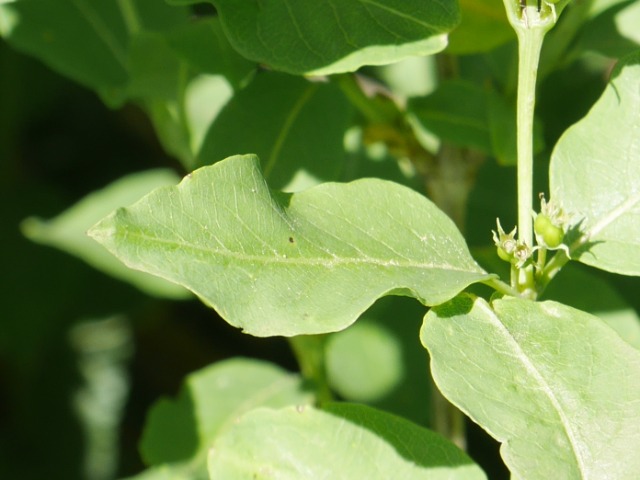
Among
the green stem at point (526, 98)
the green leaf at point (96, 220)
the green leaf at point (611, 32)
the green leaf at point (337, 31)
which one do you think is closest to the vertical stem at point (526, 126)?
Result: the green stem at point (526, 98)

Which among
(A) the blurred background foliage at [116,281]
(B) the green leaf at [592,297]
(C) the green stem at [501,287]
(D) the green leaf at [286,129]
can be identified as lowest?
(A) the blurred background foliage at [116,281]

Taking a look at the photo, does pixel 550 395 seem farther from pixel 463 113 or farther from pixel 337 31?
pixel 463 113

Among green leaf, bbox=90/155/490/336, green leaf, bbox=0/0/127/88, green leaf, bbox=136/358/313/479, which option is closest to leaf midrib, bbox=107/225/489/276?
green leaf, bbox=90/155/490/336

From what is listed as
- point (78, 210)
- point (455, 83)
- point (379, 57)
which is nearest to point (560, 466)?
point (379, 57)

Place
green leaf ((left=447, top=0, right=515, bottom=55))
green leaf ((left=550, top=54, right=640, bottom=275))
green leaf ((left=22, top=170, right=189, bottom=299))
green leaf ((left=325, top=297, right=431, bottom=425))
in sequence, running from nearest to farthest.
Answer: green leaf ((left=550, top=54, right=640, bottom=275)) < green leaf ((left=447, top=0, right=515, bottom=55)) < green leaf ((left=325, top=297, right=431, bottom=425)) < green leaf ((left=22, top=170, right=189, bottom=299))

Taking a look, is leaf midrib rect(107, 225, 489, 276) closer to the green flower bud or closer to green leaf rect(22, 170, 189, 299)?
the green flower bud

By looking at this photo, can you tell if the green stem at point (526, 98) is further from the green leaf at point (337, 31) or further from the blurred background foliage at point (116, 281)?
the blurred background foliage at point (116, 281)
